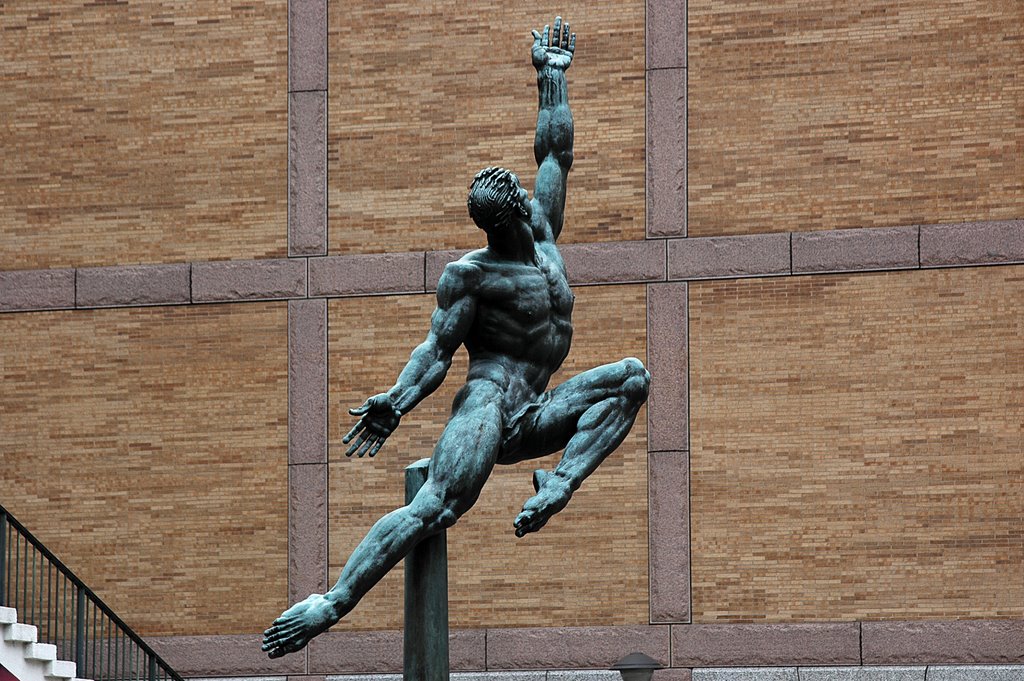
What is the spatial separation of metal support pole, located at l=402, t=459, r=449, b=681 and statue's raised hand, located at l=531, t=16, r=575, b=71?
2.70m

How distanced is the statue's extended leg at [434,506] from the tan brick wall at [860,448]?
42.7 feet

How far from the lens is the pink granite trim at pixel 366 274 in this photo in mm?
26125

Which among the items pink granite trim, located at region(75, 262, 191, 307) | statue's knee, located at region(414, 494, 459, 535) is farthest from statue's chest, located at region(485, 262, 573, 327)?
pink granite trim, located at region(75, 262, 191, 307)

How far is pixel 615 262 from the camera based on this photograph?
84.2 feet

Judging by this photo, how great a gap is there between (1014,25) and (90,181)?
1135cm

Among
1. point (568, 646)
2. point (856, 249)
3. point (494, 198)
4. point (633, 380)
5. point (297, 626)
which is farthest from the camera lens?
point (568, 646)

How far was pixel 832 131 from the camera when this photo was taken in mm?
25469

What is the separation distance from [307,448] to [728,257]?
5.53m

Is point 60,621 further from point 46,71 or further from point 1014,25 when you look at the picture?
point 1014,25

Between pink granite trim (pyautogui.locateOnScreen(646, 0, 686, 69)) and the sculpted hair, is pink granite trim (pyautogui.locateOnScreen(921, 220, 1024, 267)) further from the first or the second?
the sculpted hair

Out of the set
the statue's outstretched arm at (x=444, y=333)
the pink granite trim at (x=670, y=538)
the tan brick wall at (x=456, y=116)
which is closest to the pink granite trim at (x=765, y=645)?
the pink granite trim at (x=670, y=538)

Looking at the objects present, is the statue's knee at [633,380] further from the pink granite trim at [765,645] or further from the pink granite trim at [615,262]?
the pink granite trim at [615,262]

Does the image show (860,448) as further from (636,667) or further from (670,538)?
(636,667)

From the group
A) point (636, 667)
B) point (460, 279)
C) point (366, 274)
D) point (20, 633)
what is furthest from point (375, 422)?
point (366, 274)
